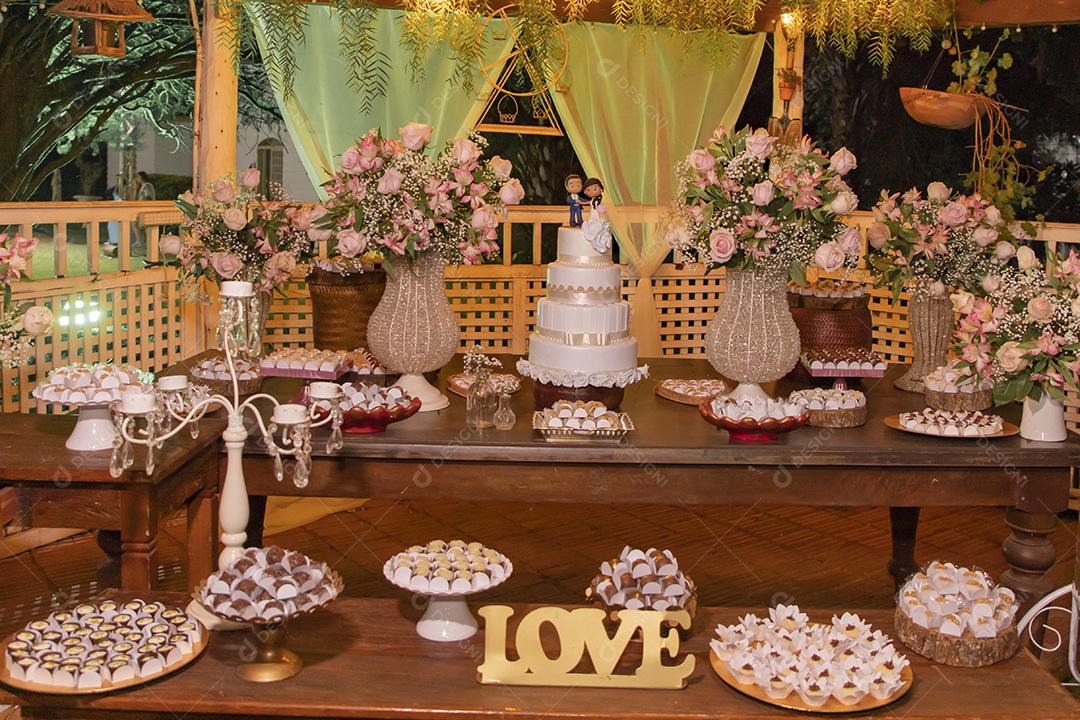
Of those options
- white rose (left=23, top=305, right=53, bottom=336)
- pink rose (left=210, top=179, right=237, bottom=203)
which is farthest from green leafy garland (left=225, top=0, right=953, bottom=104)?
white rose (left=23, top=305, right=53, bottom=336)

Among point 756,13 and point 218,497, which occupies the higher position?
point 756,13

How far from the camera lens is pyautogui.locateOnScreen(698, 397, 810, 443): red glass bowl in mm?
3080

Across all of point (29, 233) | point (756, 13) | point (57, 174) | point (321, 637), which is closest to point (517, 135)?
point (756, 13)

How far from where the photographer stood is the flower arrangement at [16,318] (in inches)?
123

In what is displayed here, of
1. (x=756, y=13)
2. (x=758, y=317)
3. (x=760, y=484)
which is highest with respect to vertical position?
(x=756, y=13)

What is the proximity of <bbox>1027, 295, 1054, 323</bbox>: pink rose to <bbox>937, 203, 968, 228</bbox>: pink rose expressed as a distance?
0.66 metres

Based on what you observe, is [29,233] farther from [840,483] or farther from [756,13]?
[756,13]

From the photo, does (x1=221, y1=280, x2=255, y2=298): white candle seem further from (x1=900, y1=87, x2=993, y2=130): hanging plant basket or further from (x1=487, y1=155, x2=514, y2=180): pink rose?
(x1=900, y1=87, x2=993, y2=130): hanging plant basket

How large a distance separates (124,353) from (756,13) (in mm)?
3358

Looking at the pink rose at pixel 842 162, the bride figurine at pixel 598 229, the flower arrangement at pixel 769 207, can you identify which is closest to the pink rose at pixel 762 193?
the flower arrangement at pixel 769 207

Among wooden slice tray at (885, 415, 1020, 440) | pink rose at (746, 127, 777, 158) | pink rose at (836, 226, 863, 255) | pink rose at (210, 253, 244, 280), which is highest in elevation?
pink rose at (746, 127, 777, 158)

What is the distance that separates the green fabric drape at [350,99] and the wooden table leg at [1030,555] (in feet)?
10.5

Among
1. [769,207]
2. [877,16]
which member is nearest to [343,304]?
[769,207]

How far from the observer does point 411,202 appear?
3.30 metres
